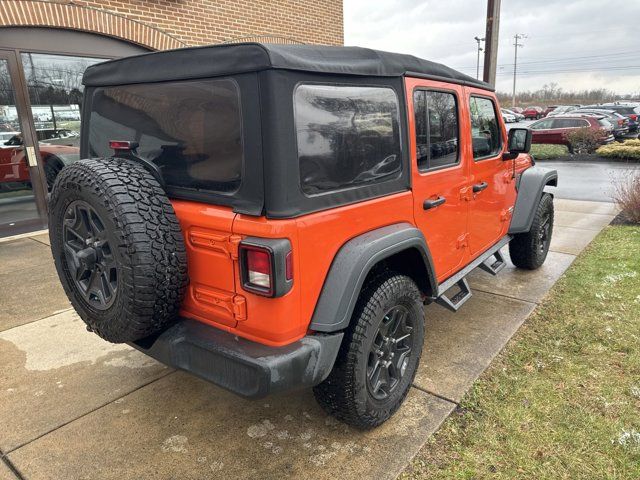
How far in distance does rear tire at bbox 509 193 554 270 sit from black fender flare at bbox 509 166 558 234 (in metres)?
0.17

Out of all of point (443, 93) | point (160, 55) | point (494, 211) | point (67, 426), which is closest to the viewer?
point (160, 55)

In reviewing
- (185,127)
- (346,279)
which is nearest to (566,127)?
(346,279)

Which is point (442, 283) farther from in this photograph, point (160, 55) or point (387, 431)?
point (160, 55)

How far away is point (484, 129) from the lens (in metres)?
3.68

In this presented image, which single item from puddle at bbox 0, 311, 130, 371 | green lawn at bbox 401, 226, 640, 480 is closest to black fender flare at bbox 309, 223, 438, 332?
green lawn at bbox 401, 226, 640, 480

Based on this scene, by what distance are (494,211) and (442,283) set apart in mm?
1091

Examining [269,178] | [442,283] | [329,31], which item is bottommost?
[442,283]

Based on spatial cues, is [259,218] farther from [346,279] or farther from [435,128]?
[435,128]

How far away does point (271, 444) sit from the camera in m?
2.46

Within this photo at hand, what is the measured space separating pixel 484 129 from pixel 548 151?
14.2 metres

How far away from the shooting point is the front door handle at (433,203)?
2.75 meters

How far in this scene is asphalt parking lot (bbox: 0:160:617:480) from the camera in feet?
7.61

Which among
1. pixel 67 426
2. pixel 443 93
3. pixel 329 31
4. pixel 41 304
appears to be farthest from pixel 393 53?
pixel 329 31

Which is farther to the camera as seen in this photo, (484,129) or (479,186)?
(484,129)
